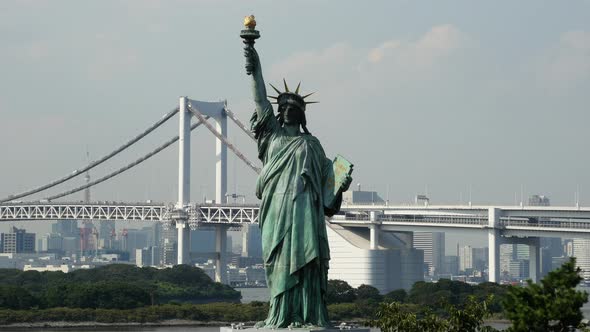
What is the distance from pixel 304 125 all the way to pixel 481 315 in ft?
18.8

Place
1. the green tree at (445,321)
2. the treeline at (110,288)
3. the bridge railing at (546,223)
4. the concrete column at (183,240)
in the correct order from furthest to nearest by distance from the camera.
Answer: the concrete column at (183,240) → the bridge railing at (546,223) → the treeline at (110,288) → the green tree at (445,321)

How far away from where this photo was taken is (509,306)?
22.2 m

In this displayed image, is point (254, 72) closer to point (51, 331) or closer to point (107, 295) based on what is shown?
point (51, 331)

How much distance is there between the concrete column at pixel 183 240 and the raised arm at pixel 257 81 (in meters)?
85.4

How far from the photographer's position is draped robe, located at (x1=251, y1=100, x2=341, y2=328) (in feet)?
79.6

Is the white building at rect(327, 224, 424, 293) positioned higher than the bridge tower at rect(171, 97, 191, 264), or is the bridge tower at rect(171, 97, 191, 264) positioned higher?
the bridge tower at rect(171, 97, 191, 264)

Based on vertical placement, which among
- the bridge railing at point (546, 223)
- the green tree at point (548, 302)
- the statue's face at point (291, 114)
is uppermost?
the statue's face at point (291, 114)

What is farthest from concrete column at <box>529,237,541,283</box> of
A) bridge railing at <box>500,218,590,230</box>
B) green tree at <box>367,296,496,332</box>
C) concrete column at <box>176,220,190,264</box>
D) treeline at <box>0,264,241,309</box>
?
green tree at <box>367,296,496,332</box>

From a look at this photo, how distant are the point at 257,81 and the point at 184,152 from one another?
81.8 metres

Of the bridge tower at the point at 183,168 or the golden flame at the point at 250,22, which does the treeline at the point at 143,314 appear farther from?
the golden flame at the point at 250,22

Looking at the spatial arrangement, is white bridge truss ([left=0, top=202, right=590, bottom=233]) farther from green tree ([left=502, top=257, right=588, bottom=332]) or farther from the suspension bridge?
green tree ([left=502, top=257, right=588, bottom=332])

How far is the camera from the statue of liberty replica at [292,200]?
24.3 metres

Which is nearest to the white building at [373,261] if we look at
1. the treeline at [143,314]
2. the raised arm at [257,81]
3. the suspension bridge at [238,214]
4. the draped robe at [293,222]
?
the suspension bridge at [238,214]

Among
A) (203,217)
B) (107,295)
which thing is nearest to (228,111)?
(203,217)
